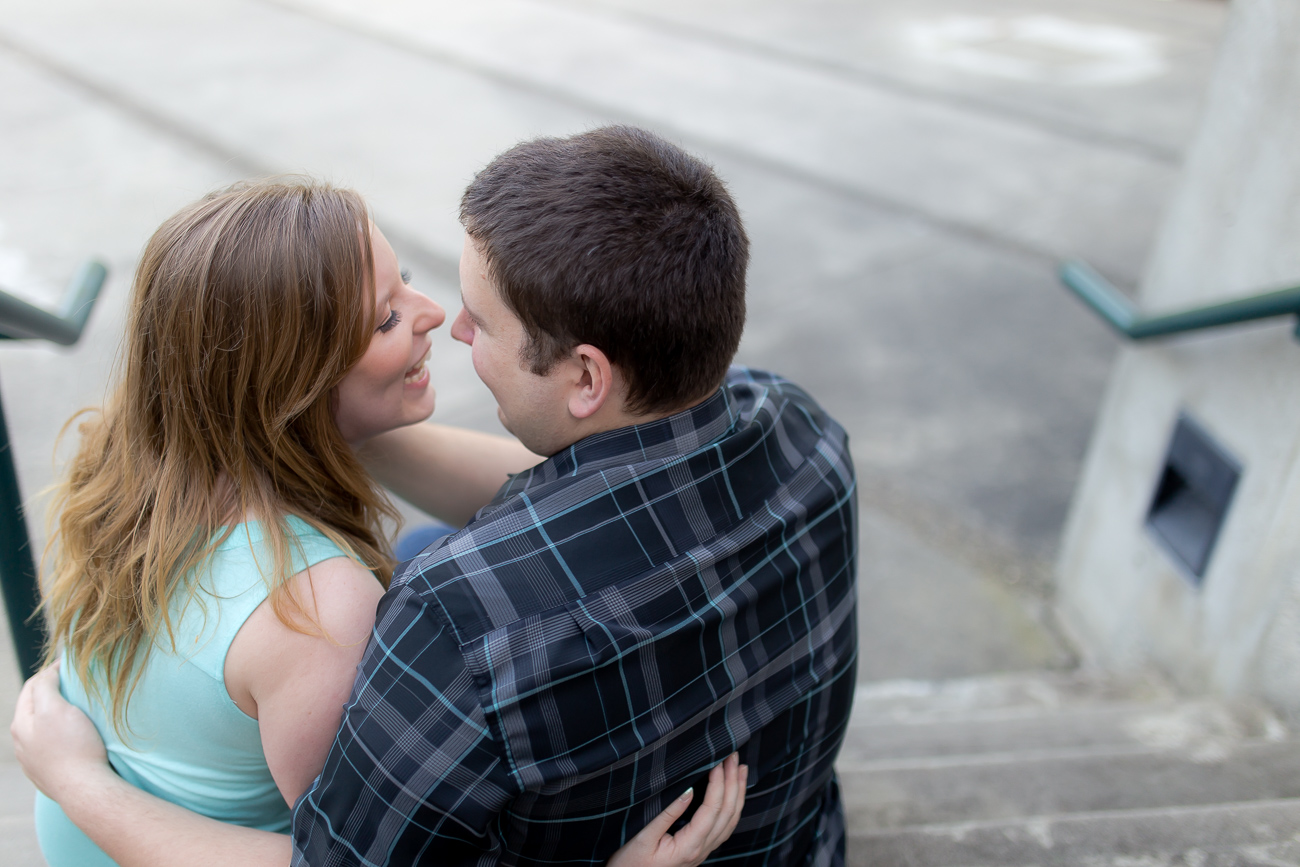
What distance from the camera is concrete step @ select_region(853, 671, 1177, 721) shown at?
2.80 meters

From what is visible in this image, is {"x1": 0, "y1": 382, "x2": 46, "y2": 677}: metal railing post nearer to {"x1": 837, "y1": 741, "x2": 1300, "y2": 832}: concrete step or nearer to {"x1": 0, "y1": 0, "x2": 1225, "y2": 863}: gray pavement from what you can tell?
{"x1": 0, "y1": 0, "x2": 1225, "y2": 863}: gray pavement

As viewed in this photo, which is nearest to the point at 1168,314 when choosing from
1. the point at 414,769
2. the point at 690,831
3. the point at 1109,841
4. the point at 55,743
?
the point at 1109,841

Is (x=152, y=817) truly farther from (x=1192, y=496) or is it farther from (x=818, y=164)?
(x=818, y=164)

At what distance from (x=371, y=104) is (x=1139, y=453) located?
5.94 meters

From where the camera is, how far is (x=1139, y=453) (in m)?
2.91

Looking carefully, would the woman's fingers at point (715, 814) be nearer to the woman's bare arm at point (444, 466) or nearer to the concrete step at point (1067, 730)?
the woman's bare arm at point (444, 466)

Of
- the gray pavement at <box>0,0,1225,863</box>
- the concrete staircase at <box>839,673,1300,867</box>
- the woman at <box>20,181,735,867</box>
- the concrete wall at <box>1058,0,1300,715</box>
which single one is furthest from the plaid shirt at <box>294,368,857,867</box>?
the concrete wall at <box>1058,0,1300,715</box>

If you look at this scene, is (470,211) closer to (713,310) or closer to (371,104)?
(713,310)

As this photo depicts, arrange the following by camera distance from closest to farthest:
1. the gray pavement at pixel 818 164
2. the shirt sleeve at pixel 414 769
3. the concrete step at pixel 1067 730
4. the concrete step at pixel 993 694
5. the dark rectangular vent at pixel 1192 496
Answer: the shirt sleeve at pixel 414 769 < the concrete step at pixel 1067 730 < the dark rectangular vent at pixel 1192 496 < the concrete step at pixel 993 694 < the gray pavement at pixel 818 164

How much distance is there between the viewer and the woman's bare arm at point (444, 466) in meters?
1.74

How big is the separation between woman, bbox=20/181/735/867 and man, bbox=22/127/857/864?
0.45ft

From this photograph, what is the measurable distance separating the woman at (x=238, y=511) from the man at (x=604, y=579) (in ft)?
0.45

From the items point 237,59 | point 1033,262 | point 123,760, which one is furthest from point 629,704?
point 237,59

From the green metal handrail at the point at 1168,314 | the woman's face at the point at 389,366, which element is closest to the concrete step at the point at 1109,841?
the green metal handrail at the point at 1168,314
